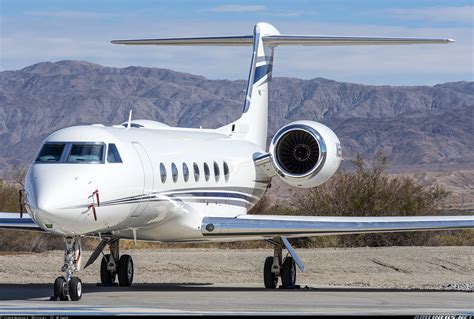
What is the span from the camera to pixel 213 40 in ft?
90.3

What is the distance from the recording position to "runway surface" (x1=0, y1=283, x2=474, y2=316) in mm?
16297

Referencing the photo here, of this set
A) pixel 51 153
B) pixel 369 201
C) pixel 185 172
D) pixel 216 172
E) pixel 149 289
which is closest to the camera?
pixel 51 153

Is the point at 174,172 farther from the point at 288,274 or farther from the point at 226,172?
the point at 288,274

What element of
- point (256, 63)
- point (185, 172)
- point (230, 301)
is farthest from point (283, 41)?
point (230, 301)

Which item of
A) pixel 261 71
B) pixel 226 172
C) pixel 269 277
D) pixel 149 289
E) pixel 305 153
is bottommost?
pixel 149 289

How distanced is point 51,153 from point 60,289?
2328mm

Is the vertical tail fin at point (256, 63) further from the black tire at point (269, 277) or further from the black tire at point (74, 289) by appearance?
the black tire at point (74, 289)

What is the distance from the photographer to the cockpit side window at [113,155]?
1955 centimetres

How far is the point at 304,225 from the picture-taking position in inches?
877

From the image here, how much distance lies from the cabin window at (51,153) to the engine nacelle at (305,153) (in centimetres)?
615

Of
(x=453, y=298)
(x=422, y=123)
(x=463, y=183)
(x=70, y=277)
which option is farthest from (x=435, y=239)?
(x=422, y=123)

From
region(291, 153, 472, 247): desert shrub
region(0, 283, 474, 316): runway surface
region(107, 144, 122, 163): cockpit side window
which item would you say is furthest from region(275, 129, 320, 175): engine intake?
region(291, 153, 472, 247): desert shrub

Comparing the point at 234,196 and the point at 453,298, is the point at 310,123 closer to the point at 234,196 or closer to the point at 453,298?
the point at 234,196

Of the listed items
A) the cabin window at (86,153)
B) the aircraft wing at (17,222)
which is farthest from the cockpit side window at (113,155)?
the aircraft wing at (17,222)
